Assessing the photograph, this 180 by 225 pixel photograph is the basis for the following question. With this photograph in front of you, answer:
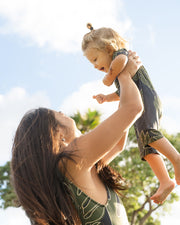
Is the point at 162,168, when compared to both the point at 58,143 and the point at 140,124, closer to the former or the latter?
the point at 140,124

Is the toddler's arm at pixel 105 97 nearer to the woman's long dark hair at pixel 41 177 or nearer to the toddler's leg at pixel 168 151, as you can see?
the toddler's leg at pixel 168 151

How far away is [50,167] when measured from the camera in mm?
1987

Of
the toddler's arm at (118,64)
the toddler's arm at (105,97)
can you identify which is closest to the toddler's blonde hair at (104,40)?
the toddler's arm at (105,97)

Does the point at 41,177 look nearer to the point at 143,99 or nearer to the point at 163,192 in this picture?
the point at 163,192

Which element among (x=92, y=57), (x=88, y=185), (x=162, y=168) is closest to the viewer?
(x=88, y=185)

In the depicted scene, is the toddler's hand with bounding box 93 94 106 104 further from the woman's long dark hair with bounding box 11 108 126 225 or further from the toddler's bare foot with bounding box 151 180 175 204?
the woman's long dark hair with bounding box 11 108 126 225

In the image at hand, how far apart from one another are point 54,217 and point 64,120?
2.05 ft

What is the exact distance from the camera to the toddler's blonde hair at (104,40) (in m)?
3.09

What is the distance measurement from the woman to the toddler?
2.17ft

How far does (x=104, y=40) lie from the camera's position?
3.11m

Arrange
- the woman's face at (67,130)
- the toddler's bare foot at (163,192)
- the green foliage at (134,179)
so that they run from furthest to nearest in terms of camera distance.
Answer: the green foliage at (134,179), the toddler's bare foot at (163,192), the woman's face at (67,130)

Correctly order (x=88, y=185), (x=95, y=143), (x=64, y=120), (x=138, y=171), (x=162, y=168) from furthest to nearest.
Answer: (x=138, y=171)
(x=162, y=168)
(x=64, y=120)
(x=88, y=185)
(x=95, y=143)

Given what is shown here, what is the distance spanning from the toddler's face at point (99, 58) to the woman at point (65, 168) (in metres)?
1.01

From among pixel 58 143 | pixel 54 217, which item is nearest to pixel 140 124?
pixel 58 143
